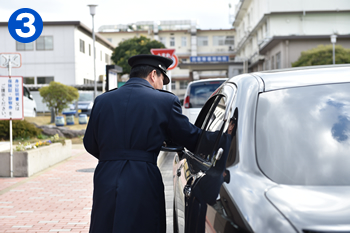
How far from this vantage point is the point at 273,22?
39000 mm

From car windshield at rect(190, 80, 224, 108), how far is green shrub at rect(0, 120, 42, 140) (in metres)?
5.35

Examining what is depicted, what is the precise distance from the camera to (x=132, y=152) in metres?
2.57

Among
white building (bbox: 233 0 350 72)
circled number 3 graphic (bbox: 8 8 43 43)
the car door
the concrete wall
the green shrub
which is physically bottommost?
the concrete wall

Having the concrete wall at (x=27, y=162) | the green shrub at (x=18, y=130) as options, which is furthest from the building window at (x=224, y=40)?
the concrete wall at (x=27, y=162)

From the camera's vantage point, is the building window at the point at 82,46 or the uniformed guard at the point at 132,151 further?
the building window at the point at 82,46

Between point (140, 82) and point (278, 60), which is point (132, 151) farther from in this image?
point (278, 60)

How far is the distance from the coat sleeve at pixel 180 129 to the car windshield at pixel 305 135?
2.42 ft

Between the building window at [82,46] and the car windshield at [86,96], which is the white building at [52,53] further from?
the car windshield at [86,96]

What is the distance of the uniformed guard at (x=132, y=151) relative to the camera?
99.0 inches

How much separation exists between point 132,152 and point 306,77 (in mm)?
1087

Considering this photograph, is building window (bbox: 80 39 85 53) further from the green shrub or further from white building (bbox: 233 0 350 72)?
the green shrub

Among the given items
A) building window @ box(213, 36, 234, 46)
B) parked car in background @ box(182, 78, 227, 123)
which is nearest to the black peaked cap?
parked car in background @ box(182, 78, 227, 123)

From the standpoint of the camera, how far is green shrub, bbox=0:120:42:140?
523 inches

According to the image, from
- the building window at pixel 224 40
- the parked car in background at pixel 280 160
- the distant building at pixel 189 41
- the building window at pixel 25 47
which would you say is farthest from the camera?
the building window at pixel 224 40
